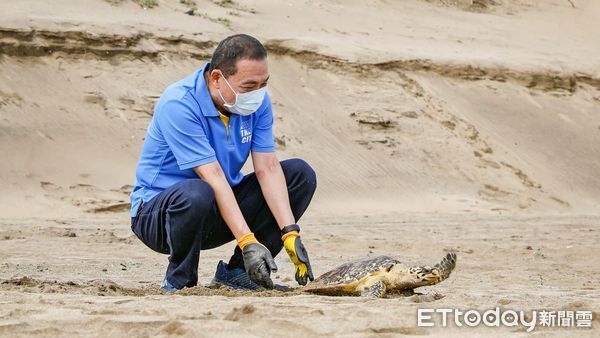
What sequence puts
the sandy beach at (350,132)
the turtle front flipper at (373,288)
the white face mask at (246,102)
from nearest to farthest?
the turtle front flipper at (373,288)
the white face mask at (246,102)
the sandy beach at (350,132)

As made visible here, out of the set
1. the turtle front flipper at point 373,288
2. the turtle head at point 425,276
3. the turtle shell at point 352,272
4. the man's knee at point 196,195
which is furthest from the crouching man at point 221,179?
the turtle head at point 425,276

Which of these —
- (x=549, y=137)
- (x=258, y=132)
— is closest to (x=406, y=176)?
(x=549, y=137)

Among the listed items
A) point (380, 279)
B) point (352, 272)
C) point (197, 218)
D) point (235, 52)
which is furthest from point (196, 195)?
point (380, 279)

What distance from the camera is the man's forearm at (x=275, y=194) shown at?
5434 mm

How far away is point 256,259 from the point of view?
16.6ft

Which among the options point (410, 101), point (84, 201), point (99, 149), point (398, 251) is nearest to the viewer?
point (398, 251)

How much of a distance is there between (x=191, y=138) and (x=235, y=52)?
0.44m

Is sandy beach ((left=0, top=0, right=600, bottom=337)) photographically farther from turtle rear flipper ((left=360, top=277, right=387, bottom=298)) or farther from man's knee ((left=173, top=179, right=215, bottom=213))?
man's knee ((left=173, top=179, right=215, bottom=213))

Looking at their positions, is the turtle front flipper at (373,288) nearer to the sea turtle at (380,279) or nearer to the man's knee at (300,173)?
the sea turtle at (380,279)

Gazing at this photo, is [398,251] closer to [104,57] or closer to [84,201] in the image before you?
[84,201]

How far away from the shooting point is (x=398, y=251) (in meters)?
8.63

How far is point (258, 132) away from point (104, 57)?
6748 mm

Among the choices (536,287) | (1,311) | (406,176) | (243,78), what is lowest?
(406,176)

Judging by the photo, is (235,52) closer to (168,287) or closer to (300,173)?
(300,173)
